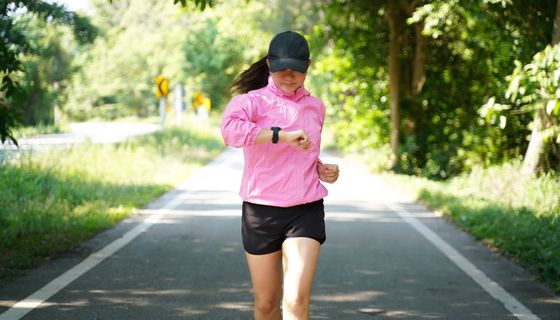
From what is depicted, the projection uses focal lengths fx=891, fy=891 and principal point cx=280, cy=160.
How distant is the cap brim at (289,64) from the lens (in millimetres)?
4219

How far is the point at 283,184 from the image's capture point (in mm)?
4293

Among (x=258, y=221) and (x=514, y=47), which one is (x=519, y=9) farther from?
(x=258, y=221)

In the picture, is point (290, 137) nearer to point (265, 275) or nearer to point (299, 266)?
point (299, 266)

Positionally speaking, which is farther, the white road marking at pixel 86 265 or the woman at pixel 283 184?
the white road marking at pixel 86 265

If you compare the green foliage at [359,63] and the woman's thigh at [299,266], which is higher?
the green foliage at [359,63]

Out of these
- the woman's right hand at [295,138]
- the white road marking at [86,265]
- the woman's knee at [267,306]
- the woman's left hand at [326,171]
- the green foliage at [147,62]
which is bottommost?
the white road marking at [86,265]

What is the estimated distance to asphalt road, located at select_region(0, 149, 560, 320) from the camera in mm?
6465

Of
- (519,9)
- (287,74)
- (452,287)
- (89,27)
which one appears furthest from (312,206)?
(519,9)

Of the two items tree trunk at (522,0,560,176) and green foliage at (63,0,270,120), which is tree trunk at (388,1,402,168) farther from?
green foliage at (63,0,270,120)

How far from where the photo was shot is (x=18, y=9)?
9.11 metres

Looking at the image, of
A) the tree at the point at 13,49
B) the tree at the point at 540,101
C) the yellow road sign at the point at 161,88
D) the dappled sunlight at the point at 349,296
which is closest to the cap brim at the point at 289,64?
the dappled sunlight at the point at 349,296

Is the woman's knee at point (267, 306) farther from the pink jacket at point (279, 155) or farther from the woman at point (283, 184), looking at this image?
the pink jacket at point (279, 155)

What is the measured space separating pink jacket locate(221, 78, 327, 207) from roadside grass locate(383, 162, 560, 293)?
12.0ft

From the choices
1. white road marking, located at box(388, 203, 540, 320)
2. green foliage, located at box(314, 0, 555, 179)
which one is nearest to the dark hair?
white road marking, located at box(388, 203, 540, 320)
